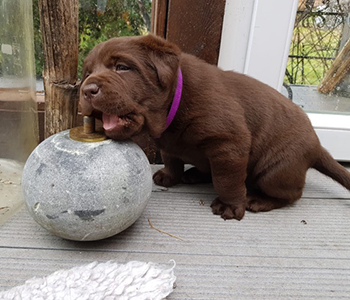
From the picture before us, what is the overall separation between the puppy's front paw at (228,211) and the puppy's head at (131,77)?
766mm

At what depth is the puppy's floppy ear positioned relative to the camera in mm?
1599

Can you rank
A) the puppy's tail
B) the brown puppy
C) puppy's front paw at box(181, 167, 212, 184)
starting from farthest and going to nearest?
puppy's front paw at box(181, 167, 212, 184), the puppy's tail, the brown puppy

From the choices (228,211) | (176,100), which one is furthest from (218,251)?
(176,100)

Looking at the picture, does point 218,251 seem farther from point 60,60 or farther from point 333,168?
point 60,60

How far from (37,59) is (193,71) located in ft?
4.28

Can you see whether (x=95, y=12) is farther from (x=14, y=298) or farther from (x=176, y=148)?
(x=14, y=298)

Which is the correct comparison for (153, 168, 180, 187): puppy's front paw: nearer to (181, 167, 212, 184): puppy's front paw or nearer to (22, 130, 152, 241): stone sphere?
(181, 167, 212, 184): puppy's front paw

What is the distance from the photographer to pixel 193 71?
6.35 ft

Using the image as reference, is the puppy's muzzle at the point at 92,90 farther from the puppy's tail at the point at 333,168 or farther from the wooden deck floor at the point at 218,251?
the puppy's tail at the point at 333,168

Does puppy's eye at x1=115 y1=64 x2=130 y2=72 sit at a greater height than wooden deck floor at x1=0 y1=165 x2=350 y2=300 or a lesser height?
greater

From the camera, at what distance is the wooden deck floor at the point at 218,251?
1.49 m

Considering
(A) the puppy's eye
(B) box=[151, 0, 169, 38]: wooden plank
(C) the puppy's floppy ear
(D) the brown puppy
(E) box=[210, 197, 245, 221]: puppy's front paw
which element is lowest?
(E) box=[210, 197, 245, 221]: puppy's front paw

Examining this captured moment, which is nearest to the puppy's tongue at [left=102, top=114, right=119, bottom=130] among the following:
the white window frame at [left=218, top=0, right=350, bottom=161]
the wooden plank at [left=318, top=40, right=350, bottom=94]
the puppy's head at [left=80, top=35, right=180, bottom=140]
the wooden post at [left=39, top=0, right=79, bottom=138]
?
the puppy's head at [left=80, top=35, right=180, bottom=140]

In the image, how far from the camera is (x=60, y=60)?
1926 mm
